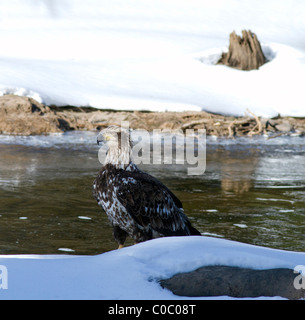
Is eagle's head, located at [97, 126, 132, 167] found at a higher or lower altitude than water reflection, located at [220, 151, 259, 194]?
higher

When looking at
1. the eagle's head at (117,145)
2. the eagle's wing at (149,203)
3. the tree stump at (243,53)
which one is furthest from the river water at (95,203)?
the tree stump at (243,53)

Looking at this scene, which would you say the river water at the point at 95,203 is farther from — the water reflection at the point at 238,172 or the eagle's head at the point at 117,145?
the eagle's head at the point at 117,145

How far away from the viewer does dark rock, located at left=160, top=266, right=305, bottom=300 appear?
12.9 feet

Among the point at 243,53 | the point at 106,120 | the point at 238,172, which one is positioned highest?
the point at 243,53

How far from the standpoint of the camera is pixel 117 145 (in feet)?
19.3

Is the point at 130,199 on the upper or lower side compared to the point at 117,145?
lower

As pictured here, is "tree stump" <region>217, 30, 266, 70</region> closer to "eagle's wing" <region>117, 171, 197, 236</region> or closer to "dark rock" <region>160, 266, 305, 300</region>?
"eagle's wing" <region>117, 171, 197, 236</region>

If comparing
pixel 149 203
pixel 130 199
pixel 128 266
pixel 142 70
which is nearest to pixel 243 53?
pixel 142 70

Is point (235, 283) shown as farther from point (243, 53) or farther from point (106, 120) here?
point (243, 53)

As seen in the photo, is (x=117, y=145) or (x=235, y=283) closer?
(x=235, y=283)

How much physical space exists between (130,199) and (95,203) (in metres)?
2.80

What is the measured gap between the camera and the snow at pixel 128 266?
12.4ft

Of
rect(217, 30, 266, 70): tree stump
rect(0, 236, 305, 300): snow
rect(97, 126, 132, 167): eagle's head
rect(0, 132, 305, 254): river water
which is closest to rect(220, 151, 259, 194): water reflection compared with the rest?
rect(0, 132, 305, 254): river water

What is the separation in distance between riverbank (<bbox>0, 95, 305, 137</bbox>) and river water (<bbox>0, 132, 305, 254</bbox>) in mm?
1608
